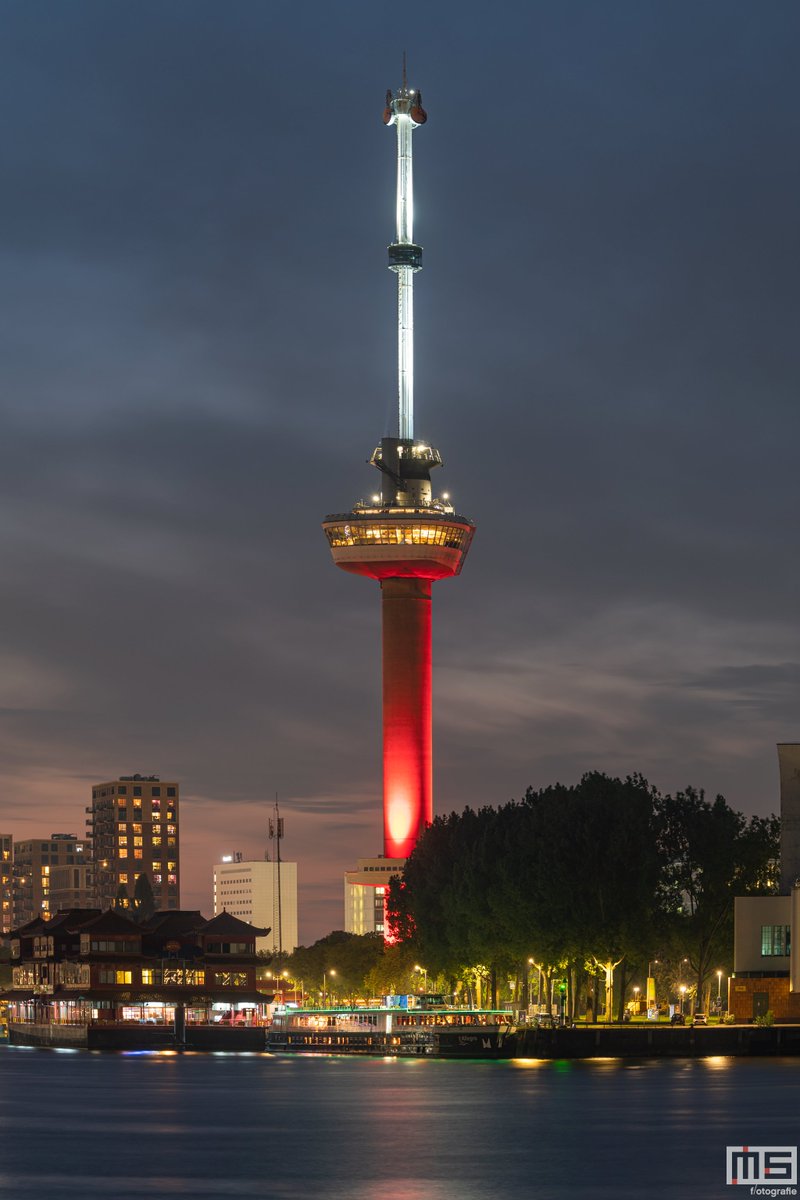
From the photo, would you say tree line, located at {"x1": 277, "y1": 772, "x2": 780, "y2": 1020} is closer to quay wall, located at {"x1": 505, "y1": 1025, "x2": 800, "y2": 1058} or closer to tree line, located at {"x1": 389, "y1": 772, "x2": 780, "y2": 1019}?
tree line, located at {"x1": 389, "y1": 772, "x2": 780, "y2": 1019}

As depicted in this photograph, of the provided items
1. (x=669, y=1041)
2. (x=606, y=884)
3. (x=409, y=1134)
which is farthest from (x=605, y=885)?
(x=409, y=1134)

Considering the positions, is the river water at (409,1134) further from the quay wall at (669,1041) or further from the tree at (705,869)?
the tree at (705,869)

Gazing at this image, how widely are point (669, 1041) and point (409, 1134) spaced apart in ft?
Result: 198

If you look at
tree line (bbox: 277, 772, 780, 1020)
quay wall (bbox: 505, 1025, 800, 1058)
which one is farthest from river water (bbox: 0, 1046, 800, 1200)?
tree line (bbox: 277, 772, 780, 1020)

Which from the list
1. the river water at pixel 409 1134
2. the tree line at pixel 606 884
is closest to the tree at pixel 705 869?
the tree line at pixel 606 884

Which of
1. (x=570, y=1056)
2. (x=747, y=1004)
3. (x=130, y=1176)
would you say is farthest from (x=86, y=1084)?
(x=130, y=1176)

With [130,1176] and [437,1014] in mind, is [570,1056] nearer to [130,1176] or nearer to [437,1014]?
[437,1014]

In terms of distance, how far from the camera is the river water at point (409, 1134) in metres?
93.0

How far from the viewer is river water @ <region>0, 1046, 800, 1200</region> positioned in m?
93.0

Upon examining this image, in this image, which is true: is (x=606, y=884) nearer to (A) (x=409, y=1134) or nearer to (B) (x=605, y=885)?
(B) (x=605, y=885)

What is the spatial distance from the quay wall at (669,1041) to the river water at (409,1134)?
3.32 meters

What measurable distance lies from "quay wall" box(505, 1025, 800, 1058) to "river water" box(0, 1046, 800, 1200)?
332 cm

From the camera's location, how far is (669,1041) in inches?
6585

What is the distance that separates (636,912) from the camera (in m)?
176
